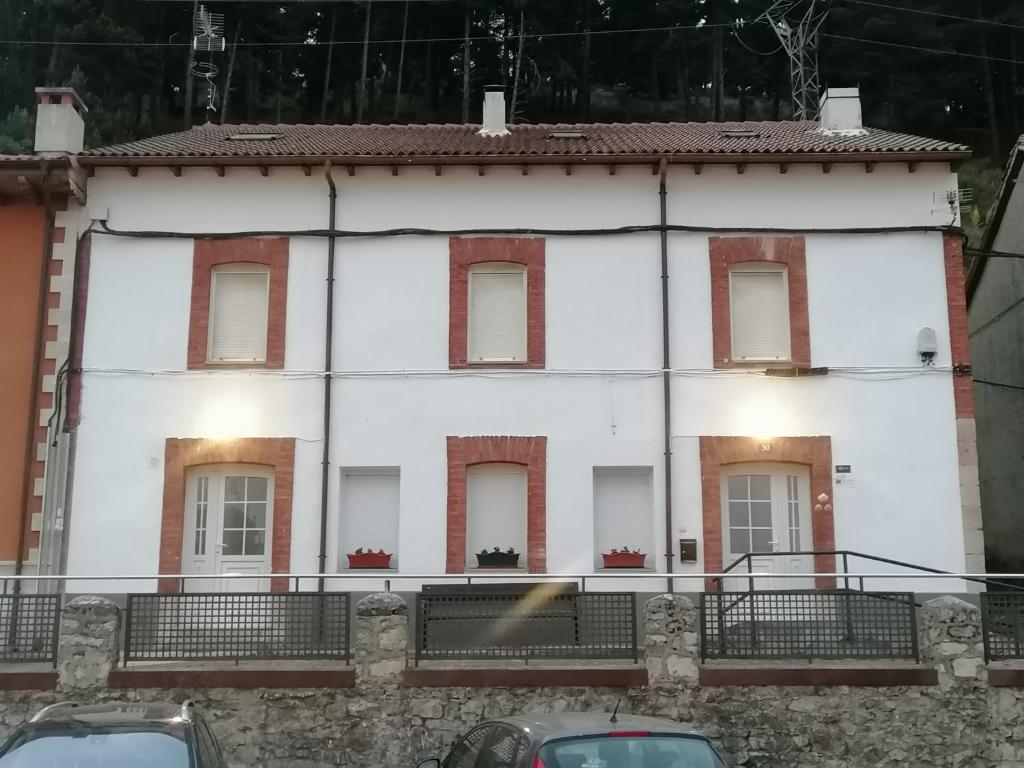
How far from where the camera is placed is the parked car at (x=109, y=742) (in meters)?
6.56

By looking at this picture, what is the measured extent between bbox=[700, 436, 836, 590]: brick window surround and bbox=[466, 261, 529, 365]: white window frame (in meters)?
3.04

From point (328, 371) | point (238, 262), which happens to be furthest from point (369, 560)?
point (238, 262)

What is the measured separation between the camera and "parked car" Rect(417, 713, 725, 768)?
20.3ft

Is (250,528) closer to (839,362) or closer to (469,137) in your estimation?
(469,137)

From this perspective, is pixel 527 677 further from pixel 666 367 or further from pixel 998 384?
pixel 998 384

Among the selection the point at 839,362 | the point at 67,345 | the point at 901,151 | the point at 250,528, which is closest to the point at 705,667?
the point at 839,362

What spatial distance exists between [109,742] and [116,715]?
0.45 meters

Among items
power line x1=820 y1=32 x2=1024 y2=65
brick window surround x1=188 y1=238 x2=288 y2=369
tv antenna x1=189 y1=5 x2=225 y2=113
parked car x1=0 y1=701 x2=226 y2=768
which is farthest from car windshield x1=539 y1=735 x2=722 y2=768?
power line x1=820 y1=32 x2=1024 y2=65

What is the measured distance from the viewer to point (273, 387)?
1468 centimetres

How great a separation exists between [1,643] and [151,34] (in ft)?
122

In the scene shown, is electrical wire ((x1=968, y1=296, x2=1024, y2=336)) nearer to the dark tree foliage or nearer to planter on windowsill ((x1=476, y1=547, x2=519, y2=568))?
planter on windowsill ((x1=476, y1=547, x2=519, y2=568))

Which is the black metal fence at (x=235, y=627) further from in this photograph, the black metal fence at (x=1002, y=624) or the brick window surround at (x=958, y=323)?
the brick window surround at (x=958, y=323)

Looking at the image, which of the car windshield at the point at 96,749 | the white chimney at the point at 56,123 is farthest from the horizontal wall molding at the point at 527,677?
the white chimney at the point at 56,123

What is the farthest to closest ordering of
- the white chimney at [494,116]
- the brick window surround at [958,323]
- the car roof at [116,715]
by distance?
the white chimney at [494,116] < the brick window surround at [958,323] < the car roof at [116,715]
